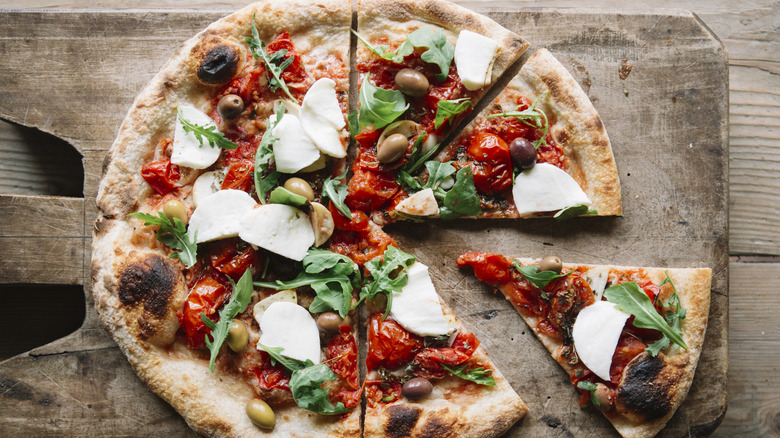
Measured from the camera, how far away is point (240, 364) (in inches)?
180

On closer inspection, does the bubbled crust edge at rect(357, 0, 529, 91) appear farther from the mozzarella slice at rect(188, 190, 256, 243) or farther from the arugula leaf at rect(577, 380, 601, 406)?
the arugula leaf at rect(577, 380, 601, 406)

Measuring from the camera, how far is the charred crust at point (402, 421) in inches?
175

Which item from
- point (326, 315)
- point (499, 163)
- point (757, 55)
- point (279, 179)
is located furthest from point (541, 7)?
point (326, 315)

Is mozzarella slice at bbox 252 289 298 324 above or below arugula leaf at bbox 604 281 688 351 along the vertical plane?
below

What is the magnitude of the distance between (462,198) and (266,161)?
1.65m

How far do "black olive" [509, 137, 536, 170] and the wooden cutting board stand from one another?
0.58 metres

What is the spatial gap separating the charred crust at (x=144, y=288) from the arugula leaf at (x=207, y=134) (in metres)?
1.08

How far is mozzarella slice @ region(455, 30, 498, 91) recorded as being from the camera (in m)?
4.68

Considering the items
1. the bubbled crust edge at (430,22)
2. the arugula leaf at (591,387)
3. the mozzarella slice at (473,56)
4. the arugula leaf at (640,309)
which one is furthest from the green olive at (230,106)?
the arugula leaf at (591,387)

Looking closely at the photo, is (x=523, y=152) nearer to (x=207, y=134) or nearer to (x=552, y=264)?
(x=552, y=264)

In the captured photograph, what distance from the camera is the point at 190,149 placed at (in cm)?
454

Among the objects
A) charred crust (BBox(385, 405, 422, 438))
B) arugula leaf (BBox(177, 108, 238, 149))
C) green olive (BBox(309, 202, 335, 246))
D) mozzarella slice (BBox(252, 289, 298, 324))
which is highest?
arugula leaf (BBox(177, 108, 238, 149))

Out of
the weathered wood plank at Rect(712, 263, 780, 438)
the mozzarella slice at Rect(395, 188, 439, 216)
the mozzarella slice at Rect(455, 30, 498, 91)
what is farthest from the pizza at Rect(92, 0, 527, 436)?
the weathered wood plank at Rect(712, 263, 780, 438)

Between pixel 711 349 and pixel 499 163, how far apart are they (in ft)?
7.96
